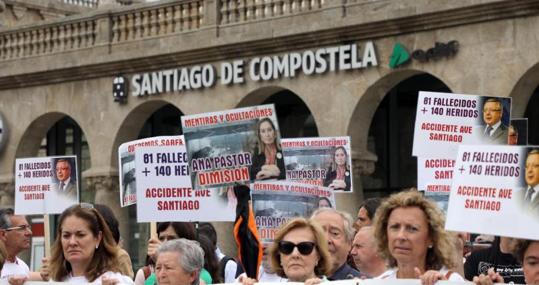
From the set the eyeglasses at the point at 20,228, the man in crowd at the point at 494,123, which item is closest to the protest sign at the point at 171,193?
the eyeglasses at the point at 20,228

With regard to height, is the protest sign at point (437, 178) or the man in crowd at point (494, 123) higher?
the man in crowd at point (494, 123)

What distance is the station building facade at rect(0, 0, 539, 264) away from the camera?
17.7m

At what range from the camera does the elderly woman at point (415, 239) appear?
688cm

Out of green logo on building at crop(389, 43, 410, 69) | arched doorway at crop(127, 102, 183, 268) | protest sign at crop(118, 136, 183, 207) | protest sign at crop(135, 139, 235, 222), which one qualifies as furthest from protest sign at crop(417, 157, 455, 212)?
arched doorway at crop(127, 102, 183, 268)

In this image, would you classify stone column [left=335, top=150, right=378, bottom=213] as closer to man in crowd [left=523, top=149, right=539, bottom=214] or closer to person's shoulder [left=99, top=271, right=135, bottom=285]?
person's shoulder [left=99, top=271, right=135, bottom=285]

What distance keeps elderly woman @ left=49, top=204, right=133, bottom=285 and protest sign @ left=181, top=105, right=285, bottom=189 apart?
74.7 inches

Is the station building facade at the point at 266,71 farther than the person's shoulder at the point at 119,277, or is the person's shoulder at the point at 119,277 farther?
the station building facade at the point at 266,71

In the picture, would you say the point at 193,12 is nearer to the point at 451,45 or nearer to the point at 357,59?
the point at 357,59

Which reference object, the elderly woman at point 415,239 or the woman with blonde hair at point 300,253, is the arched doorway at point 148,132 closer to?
the woman with blonde hair at point 300,253

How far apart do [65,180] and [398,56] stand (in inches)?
297

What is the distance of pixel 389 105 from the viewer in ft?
71.3

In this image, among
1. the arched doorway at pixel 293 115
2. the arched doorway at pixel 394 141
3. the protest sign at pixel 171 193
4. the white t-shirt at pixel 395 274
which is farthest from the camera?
the arched doorway at pixel 293 115

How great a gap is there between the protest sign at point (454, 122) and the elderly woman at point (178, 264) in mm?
3782

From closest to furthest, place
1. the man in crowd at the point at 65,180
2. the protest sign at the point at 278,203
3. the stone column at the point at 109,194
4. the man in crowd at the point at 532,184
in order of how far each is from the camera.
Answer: the man in crowd at the point at 532,184 < the protest sign at the point at 278,203 < the man in crowd at the point at 65,180 < the stone column at the point at 109,194
